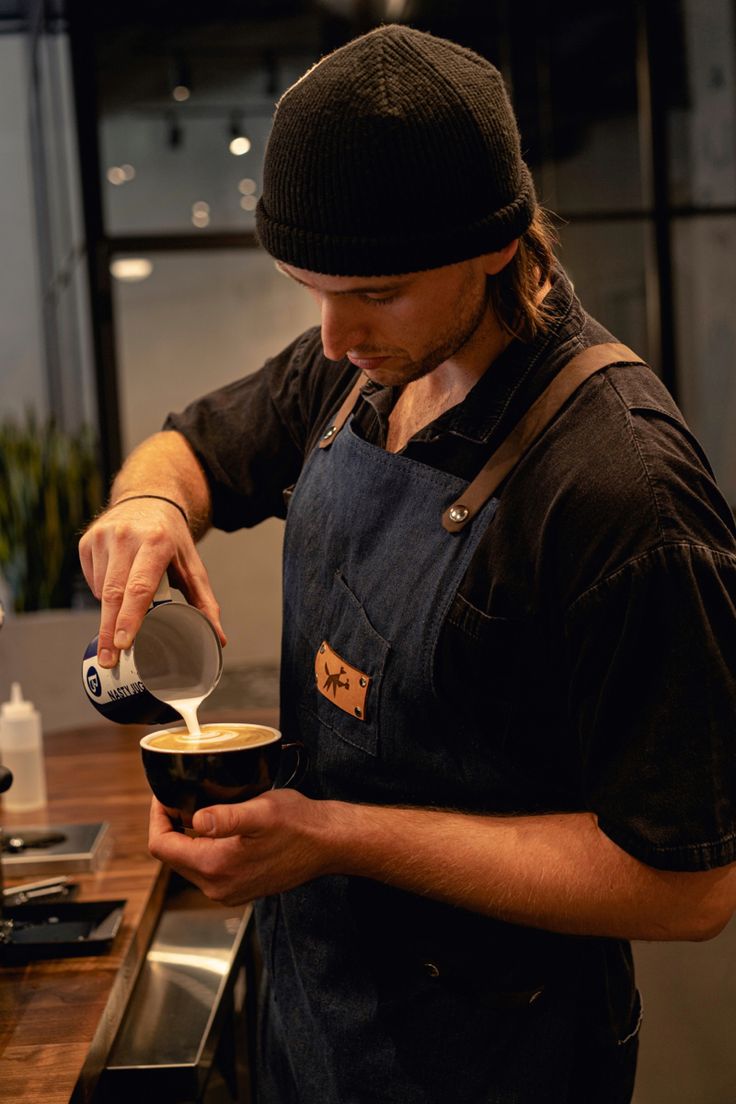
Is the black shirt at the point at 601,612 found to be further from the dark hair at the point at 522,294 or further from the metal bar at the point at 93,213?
the metal bar at the point at 93,213

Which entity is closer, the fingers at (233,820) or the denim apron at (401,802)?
the fingers at (233,820)

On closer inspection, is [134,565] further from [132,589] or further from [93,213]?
[93,213]

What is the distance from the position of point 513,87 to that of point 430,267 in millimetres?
5096

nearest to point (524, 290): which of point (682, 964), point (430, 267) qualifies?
point (430, 267)

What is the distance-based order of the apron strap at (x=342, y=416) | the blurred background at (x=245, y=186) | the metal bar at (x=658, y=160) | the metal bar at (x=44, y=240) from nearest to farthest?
1. the apron strap at (x=342, y=416)
2. the metal bar at (x=658, y=160)
3. the blurred background at (x=245, y=186)
4. the metal bar at (x=44, y=240)

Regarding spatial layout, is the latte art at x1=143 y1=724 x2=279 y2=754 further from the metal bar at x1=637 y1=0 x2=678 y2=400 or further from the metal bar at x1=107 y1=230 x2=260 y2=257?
the metal bar at x1=107 y1=230 x2=260 y2=257

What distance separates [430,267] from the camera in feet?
3.78

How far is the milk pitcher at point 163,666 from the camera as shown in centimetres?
131

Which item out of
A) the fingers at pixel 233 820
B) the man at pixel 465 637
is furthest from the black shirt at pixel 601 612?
the fingers at pixel 233 820

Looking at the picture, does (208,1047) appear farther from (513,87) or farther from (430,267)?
(513,87)

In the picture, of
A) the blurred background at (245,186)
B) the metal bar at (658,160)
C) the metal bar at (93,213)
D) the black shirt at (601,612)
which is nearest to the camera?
the black shirt at (601,612)

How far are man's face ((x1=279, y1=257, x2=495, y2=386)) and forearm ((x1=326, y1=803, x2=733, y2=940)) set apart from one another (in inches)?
17.2

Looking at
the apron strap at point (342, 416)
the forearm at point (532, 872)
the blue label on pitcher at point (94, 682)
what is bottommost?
the forearm at point (532, 872)

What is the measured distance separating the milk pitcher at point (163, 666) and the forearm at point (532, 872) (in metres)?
0.22
